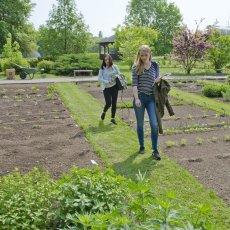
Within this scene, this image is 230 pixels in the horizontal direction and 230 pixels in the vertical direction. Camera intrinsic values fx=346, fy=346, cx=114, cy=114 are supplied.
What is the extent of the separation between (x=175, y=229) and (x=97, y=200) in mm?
930

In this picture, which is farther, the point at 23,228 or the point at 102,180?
the point at 102,180

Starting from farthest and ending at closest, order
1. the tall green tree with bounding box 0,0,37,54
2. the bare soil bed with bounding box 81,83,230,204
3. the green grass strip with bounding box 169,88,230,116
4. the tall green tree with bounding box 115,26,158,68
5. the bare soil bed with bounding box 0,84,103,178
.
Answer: the tall green tree with bounding box 0,0,37,54 < the tall green tree with bounding box 115,26,158,68 < the green grass strip with bounding box 169,88,230,116 < the bare soil bed with bounding box 0,84,103,178 < the bare soil bed with bounding box 81,83,230,204

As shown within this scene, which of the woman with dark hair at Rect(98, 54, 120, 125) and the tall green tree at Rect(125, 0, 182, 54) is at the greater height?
the tall green tree at Rect(125, 0, 182, 54)

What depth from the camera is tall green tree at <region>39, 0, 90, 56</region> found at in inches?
1511

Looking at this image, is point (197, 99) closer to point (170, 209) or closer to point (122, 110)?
point (122, 110)

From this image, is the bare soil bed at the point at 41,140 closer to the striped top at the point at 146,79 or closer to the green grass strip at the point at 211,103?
the striped top at the point at 146,79

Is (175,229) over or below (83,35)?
below

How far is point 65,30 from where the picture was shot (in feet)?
126

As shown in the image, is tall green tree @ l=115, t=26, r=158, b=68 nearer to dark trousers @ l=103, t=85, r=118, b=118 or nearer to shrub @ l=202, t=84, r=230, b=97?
shrub @ l=202, t=84, r=230, b=97

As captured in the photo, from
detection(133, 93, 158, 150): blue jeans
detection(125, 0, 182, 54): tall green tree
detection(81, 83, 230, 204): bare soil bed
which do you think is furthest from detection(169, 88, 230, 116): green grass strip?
detection(125, 0, 182, 54): tall green tree

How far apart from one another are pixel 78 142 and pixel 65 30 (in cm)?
3325

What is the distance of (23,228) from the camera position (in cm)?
262

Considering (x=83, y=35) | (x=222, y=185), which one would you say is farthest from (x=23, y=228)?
(x=83, y=35)

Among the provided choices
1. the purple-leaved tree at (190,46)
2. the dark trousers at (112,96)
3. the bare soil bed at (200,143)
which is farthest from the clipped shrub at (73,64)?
the dark trousers at (112,96)
